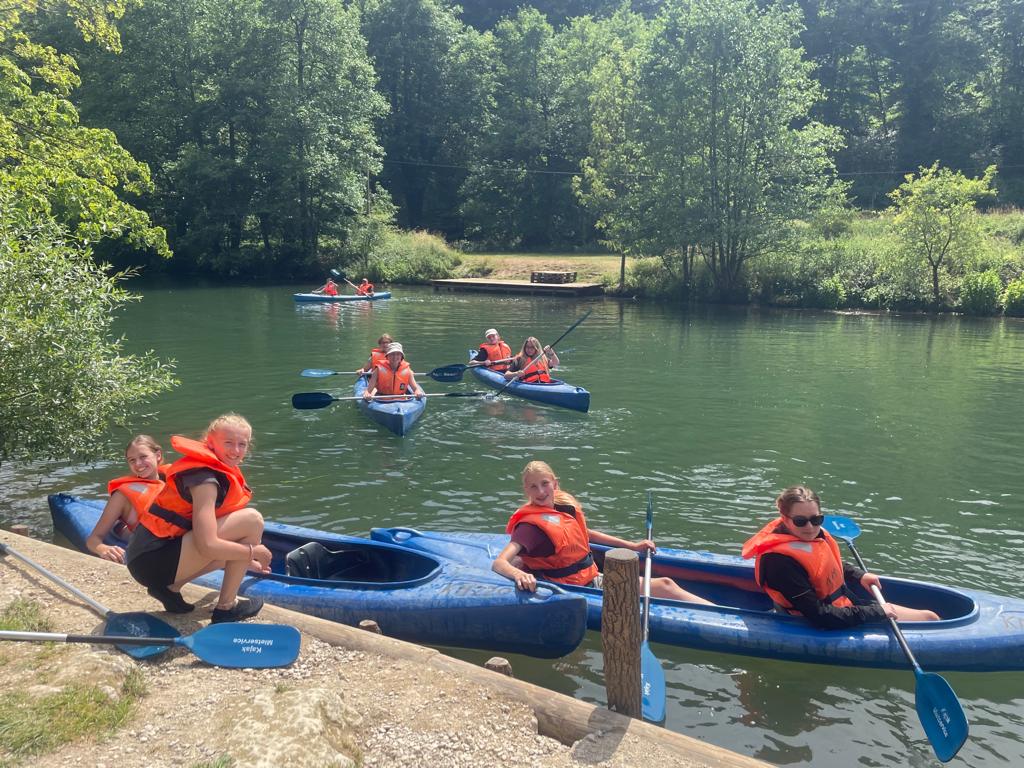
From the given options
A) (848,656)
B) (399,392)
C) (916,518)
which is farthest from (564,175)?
(848,656)

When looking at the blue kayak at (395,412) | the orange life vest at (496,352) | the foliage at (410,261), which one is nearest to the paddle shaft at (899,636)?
the blue kayak at (395,412)

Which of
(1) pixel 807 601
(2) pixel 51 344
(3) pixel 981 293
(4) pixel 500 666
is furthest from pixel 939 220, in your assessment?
(4) pixel 500 666

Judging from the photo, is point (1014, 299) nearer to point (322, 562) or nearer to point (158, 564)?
point (322, 562)

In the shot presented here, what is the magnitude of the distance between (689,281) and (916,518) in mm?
23069

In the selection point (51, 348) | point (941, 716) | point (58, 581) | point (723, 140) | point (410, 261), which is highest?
point (723, 140)

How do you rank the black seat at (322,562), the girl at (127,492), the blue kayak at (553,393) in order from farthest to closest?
the blue kayak at (553,393) < the black seat at (322,562) < the girl at (127,492)

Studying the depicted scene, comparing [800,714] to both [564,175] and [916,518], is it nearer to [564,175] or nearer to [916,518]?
[916,518]

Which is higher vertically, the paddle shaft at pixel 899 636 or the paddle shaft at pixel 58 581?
the paddle shaft at pixel 58 581

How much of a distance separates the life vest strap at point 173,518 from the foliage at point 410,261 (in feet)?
104

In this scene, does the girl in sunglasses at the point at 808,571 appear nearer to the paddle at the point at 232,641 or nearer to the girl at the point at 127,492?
the paddle at the point at 232,641

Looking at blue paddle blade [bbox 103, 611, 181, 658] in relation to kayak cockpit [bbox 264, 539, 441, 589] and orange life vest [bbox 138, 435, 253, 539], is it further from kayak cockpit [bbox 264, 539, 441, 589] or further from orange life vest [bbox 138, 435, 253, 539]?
kayak cockpit [bbox 264, 539, 441, 589]

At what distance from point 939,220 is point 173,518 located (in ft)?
84.8

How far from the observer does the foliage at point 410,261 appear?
36.6 meters

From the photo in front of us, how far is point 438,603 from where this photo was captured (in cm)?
530
